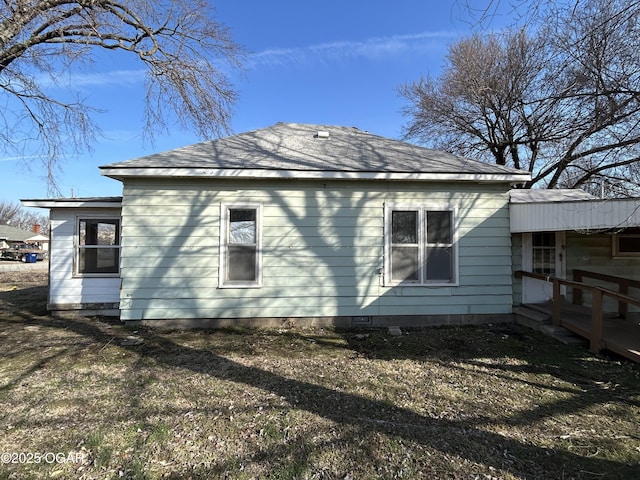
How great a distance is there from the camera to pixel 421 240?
23.0 ft

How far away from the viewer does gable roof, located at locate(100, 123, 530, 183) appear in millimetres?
6523

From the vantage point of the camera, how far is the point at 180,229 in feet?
21.9

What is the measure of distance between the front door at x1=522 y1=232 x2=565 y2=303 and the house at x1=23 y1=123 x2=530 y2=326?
1.70 feet

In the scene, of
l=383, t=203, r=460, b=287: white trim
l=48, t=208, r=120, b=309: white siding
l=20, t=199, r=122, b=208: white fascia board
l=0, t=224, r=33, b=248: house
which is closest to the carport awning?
l=383, t=203, r=460, b=287: white trim

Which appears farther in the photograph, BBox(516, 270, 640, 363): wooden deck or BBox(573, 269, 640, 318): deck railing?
BBox(573, 269, 640, 318): deck railing

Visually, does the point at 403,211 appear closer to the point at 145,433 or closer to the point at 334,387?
the point at 334,387

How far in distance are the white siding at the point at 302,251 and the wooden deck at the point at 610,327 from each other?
109 cm

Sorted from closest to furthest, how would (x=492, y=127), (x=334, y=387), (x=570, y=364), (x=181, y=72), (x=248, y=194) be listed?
(x=334, y=387) < (x=570, y=364) < (x=248, y=194) < (x=181, y=72) < (x=492, y=127)

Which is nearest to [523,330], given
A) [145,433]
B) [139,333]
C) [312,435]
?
[312,435]

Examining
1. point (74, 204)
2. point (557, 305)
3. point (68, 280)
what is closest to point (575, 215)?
point (557, 305)

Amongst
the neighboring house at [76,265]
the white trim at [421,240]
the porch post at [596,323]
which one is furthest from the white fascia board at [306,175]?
the porch post at [596,323]

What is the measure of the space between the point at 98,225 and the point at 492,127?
18799 millimetres

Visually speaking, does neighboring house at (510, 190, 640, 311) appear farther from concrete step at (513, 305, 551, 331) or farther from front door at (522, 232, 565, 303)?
concrete step at (513, 305, 551, 331)

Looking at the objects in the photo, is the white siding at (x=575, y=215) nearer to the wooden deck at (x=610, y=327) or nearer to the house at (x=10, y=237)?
the wooden deck at (x=610, y=327)
